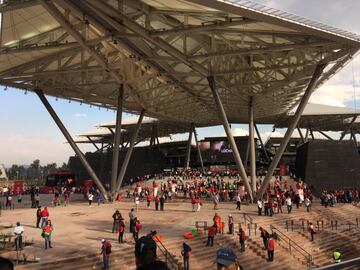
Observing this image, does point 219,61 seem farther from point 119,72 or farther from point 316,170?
point 316,170

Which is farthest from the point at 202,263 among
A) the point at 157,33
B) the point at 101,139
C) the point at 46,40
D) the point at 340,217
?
the point at 101,139

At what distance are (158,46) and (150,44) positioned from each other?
6.58 m

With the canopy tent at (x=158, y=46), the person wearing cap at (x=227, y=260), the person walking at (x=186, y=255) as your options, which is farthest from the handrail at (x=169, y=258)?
the person wearing cap at (x=227, y=260)

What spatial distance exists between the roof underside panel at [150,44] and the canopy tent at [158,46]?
0.07 metres

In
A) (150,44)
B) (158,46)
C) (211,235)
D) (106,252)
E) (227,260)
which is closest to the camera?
(227,260)

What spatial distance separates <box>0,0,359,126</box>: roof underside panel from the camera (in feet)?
71.6

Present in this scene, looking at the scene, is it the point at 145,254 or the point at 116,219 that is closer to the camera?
the point at 145,254

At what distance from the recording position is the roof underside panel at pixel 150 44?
21.8 m

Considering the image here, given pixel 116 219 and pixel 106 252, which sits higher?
pixel 116 219

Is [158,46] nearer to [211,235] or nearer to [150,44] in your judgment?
[150,44]

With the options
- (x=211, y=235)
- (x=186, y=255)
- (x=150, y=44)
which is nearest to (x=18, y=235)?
(x=186, y=255)

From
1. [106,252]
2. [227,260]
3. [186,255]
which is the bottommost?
[186,255]

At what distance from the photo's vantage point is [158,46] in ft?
80.6

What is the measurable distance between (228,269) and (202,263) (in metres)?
14.7
